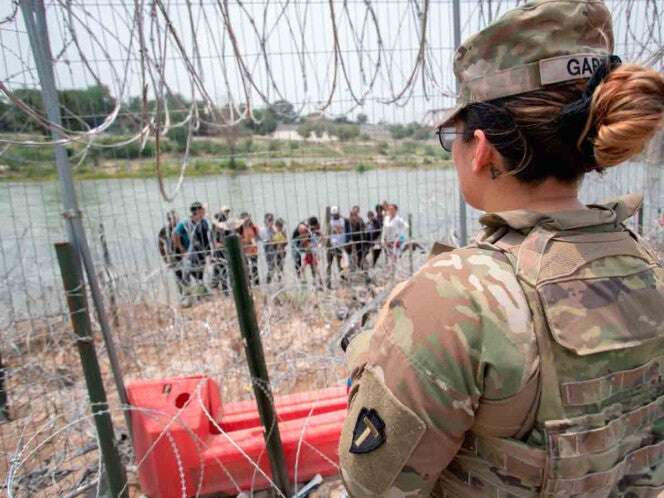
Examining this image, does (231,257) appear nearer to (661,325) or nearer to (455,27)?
(661,325)

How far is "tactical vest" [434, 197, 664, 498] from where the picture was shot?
77 centimetres

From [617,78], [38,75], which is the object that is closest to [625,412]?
[617,78]

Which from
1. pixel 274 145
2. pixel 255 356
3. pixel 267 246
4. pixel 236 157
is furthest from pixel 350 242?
pixel 255 356

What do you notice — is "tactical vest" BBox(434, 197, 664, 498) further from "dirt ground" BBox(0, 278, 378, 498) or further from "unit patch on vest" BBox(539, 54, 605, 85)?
"dirt ground" BBox(0, 278, 378, 498)

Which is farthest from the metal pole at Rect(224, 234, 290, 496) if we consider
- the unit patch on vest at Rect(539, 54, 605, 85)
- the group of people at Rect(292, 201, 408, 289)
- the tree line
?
the group of people at Rect(292, 201, 408, 289)

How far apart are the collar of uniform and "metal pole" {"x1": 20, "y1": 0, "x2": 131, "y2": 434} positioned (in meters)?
1.69

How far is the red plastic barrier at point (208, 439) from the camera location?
7.45 feet

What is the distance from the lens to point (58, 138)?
207cm

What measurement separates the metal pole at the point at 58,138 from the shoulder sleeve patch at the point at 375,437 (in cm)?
163

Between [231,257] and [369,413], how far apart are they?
4.09ft

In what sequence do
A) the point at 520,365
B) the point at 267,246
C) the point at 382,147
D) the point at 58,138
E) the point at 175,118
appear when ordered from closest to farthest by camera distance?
the point at 520,365, the point at 58,138, the point at 175,118, the point at 382,147, the point at 267,246

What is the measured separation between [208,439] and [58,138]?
1.59 meters

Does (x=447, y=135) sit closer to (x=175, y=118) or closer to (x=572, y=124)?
(x=572, y=124)

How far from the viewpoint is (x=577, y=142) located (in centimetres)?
81
